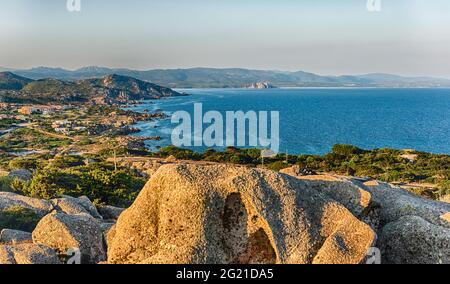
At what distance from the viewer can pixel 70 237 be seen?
31.9 feet

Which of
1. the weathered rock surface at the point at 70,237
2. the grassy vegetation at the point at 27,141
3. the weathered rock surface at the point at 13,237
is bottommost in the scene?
the grassy vegetation at the point at 27,141

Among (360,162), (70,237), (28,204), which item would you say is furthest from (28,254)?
(360,162)

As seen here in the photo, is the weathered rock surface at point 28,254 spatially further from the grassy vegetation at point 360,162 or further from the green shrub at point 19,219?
the grassy vegetation at point 360,162

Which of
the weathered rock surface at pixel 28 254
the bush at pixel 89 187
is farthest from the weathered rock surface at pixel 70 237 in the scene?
the bush at pixel 89 187

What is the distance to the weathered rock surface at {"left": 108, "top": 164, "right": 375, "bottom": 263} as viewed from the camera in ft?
23.2

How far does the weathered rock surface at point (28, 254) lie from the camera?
8.55m

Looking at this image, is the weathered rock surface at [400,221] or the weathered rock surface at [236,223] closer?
the weathered rock surface at [236,223]

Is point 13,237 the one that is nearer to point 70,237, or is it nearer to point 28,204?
point 70,237

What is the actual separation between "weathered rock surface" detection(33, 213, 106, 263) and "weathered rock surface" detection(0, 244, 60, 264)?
0.51m

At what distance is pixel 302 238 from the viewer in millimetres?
7180

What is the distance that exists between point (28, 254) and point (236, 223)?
4.49 meters

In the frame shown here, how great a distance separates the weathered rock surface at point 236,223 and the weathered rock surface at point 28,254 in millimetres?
2027
